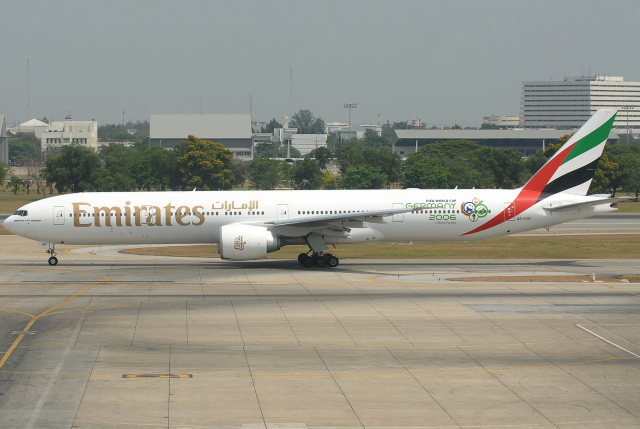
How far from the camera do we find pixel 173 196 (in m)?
40.7

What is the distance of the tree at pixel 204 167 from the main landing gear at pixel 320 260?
67582 mm

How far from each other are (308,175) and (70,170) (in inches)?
1395

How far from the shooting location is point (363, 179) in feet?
324

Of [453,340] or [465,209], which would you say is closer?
[453,340]

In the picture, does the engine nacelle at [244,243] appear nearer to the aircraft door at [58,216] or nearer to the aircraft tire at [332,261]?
the aircraft tire at [332,261]

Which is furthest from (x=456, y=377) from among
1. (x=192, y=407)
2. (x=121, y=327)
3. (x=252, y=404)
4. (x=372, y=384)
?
(x=121, y=327)

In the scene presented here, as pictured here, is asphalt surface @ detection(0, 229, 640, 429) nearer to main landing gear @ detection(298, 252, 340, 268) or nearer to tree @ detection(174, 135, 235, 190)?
main landing gear @ detection(298, 252, 340, 268)

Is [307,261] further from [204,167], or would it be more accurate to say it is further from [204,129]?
[204,129]

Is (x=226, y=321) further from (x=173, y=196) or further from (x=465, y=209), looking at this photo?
(x=465, y=209)

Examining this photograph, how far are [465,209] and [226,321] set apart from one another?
1919 centimetres

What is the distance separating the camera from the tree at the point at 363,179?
98.4m

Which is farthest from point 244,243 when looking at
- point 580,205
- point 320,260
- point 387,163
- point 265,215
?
point 387,163

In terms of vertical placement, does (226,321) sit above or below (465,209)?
below

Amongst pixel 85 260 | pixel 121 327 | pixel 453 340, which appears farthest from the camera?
pixel 85 260
